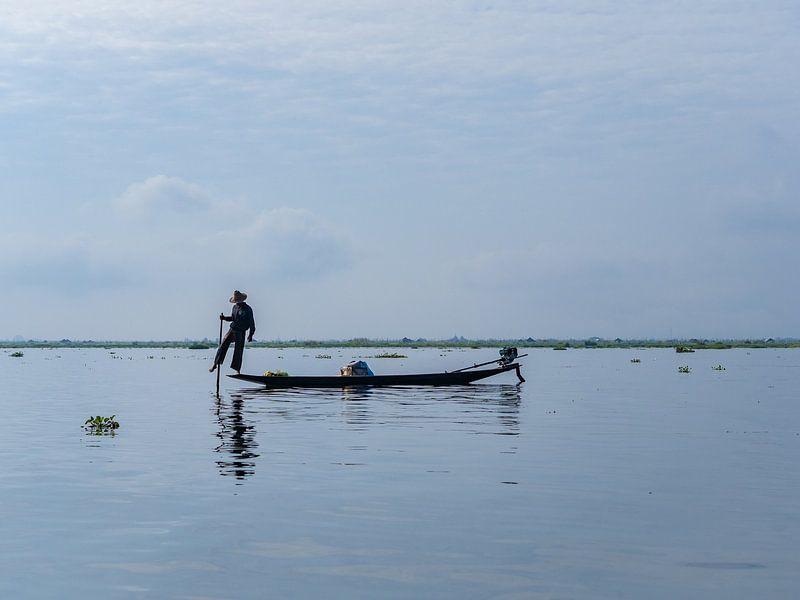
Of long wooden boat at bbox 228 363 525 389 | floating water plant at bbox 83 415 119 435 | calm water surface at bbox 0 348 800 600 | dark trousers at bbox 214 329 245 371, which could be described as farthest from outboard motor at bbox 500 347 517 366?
floating water plant at bbox 83 415 119 435

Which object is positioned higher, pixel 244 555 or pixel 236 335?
pixel 236 335

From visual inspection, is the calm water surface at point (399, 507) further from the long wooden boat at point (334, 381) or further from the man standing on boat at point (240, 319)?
the long wooden boat at point (334, 381)

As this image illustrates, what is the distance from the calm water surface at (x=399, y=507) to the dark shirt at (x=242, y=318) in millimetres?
5625

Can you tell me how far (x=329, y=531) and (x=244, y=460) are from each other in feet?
26.8

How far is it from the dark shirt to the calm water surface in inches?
221

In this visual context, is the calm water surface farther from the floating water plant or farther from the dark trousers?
the dark trousers

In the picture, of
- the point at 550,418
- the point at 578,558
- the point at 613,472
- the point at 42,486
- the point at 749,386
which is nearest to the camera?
the point at 578,558

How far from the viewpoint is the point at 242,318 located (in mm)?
39531

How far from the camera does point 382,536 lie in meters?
13.8

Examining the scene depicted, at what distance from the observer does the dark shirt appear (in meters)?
39.5

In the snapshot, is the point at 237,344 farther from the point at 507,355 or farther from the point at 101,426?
the point at 507,355

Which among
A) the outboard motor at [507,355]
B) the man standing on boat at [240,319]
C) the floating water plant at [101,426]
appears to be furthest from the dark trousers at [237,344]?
the outboard motor at [507,355]

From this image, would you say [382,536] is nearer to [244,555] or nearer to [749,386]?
[244,555]

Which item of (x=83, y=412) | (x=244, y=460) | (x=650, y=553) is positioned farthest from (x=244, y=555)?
(x=83, y=412)
